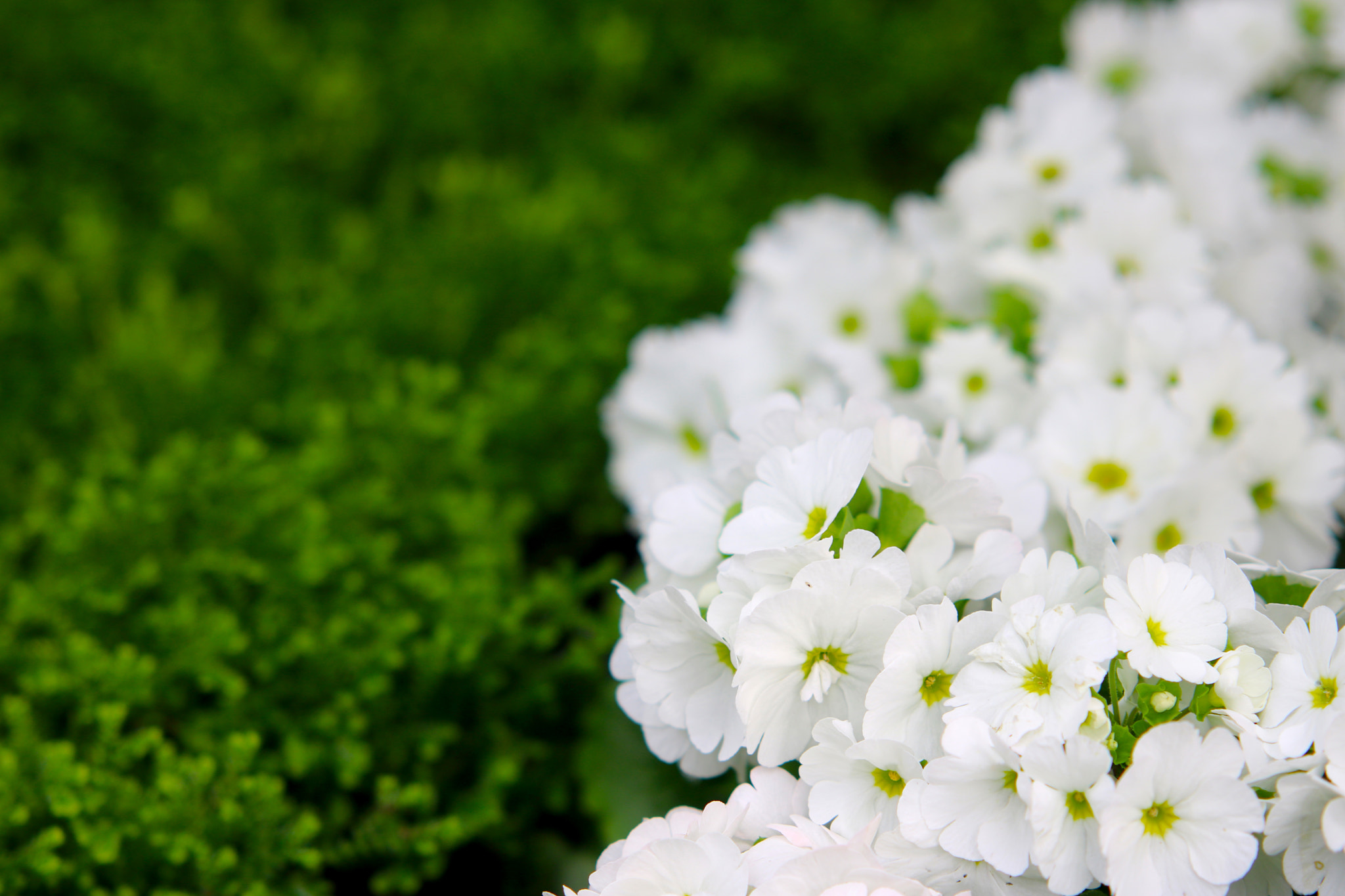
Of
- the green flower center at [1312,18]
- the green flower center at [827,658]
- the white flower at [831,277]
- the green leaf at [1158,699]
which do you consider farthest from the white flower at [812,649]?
the green flower center at [1312,18]

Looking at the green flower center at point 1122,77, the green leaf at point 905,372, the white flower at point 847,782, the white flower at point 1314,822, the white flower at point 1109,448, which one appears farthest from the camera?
the green flower center at point 1122,77

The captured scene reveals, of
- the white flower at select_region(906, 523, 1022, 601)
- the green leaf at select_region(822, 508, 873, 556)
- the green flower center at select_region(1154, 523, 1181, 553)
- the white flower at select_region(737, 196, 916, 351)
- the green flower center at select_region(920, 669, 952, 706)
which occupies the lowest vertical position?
the green flower center at select_region(920, 669, 952, 706)

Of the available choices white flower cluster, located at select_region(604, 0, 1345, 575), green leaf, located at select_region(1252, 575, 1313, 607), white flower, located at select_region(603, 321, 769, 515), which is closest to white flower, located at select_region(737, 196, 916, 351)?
white flower cluster, located at select_region(604, 0, 1345, 575)

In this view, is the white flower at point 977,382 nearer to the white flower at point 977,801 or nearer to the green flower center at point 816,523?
the green flower center at point 816,523

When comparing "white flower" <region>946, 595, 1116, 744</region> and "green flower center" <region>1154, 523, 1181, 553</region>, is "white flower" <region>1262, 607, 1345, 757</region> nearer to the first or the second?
"white flower" <region>946, 595, 1116, 744</region>

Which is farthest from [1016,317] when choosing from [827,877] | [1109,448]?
[827,877]

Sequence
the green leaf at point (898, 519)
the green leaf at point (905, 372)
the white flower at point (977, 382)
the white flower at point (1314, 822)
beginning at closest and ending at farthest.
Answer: the white flower at point (1314, 822) < the green leaf at point (898, 519) < the white flower at point (977, 382) < the green leaf at point (905, 372)

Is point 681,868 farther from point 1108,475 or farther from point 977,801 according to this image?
point 1108,475
